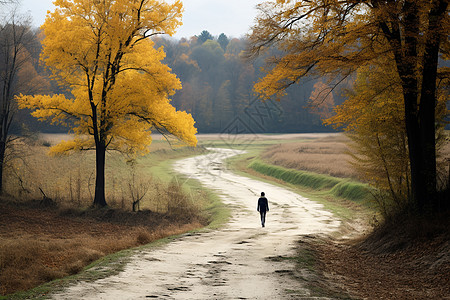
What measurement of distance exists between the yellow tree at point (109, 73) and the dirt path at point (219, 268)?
25.0ft

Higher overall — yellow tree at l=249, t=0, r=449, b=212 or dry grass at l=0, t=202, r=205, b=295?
yellow tree at l=249, t=0, r=449, b=212

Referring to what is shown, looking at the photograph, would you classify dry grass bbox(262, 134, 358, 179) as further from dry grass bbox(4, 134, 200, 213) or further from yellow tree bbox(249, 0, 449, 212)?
yellow tree bbox(249, 0, 449, 212)

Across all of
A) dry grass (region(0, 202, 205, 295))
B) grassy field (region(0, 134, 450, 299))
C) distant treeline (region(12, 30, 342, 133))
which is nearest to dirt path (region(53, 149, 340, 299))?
grassy field (region(0, 134, 450, 299))

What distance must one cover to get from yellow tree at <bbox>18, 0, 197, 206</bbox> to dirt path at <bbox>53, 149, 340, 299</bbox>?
7.61m

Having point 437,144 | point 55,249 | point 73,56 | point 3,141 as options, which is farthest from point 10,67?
point 437,144

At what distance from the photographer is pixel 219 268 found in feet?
33.1

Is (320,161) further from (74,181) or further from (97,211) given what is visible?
(97,211)

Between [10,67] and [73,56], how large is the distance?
7.31 meters

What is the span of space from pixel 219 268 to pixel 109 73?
Result: 15.5 m

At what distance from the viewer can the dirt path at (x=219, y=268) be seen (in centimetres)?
773

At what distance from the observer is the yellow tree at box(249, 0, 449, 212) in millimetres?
11273

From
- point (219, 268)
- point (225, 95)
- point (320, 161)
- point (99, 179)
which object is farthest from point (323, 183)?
point (225, 95)

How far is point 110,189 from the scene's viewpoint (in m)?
29.0

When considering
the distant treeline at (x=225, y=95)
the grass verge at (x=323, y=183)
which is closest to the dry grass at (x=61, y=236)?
the grass verge at (x=323, y=183)
